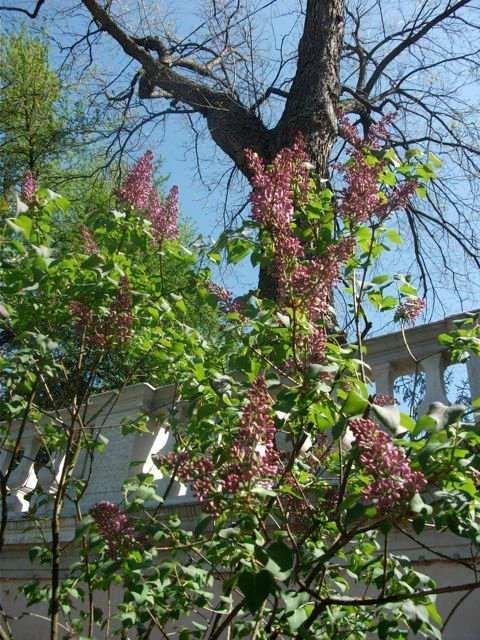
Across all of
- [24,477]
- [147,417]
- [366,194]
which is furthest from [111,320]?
[24,477]

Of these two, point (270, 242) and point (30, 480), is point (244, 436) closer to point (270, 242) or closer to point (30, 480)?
point (270, 242)

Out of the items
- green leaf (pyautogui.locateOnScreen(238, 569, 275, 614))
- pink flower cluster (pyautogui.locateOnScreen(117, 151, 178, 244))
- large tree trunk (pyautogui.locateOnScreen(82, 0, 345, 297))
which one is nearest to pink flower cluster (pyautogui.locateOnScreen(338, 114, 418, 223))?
pink flower cluster (pyautogui.locateOnScreen(117, 151, 178, 244))

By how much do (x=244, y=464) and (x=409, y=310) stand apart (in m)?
1.32

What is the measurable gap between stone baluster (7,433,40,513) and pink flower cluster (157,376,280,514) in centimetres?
368

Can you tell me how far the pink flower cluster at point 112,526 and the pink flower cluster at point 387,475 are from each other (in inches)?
28.6

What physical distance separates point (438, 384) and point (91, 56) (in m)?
6.98

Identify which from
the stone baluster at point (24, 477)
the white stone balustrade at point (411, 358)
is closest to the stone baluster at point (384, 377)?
the white stone balustrade at point (411, 358)

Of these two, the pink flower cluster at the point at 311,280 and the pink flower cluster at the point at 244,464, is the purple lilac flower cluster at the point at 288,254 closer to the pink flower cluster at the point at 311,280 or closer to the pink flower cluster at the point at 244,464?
the pink flower cluster at the point at 311,280

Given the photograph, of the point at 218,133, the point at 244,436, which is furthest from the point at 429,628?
the point at 218,133

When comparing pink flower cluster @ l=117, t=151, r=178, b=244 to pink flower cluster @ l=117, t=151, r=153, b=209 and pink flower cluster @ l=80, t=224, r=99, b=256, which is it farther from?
pink flower cluster @ l=80, t=224, r=99, b=256

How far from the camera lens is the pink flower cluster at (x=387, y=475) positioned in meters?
1.56

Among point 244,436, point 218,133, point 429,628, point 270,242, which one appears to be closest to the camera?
point 244,436

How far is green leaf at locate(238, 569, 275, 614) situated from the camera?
1635 millimetres

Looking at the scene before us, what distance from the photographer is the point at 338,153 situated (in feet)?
26.0
